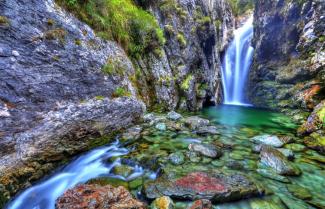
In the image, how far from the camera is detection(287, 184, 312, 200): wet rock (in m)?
3.93

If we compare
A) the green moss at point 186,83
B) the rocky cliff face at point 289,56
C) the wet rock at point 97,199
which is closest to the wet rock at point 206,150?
the wet rock at point 97,199

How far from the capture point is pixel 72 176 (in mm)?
4500

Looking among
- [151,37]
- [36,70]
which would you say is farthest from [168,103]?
[36,70]

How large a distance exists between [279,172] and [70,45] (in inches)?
224

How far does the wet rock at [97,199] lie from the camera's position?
10.3ft

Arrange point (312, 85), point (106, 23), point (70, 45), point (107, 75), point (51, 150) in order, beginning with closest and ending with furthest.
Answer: point (51, 150), point (70, 45), point (107, 75), point (106, 23), point (312, 85)

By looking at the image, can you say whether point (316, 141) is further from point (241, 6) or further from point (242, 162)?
point (241, 6)

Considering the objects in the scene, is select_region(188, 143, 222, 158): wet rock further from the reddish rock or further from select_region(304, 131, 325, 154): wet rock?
select_region(304, 131, 325, 154): wet rock

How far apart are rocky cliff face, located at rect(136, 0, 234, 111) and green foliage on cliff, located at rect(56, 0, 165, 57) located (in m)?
0.69

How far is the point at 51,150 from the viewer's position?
4.38 m

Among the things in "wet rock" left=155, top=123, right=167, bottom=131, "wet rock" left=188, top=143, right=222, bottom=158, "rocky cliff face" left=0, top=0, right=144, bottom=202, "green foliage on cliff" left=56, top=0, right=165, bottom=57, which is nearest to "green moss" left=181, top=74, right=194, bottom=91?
"green foliage on cliff" left=56, top=0, right=165, bottom=57

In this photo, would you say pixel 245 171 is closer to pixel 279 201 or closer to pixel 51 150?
pixel 279 201

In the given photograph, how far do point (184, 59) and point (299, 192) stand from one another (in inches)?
405

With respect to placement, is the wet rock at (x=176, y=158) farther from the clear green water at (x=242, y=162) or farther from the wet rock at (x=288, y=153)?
the wet rock at (x=288, y=153)
